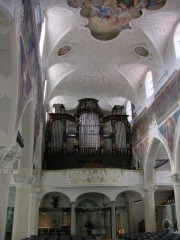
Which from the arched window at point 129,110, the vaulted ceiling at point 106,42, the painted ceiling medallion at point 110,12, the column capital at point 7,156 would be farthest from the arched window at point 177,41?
the column capital at point 7,156

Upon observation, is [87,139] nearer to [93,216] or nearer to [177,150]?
[93,216]

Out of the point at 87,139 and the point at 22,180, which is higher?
the point at 87,139

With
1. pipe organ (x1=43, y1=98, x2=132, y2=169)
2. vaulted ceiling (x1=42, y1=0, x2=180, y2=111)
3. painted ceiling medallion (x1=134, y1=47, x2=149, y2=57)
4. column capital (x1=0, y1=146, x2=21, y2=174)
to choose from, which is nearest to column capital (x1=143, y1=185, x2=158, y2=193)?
pipe organ (x1=43, y1=98, x2=132, y2=169)

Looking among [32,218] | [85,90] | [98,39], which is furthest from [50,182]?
[98,39]

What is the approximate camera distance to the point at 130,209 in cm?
2122

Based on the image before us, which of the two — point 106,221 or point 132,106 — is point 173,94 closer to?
point 132,106

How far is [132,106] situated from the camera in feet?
74.5

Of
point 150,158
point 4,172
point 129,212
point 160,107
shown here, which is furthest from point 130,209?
point 4,172

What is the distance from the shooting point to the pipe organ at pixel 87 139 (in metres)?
21.0

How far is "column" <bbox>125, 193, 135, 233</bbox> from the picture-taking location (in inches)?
811

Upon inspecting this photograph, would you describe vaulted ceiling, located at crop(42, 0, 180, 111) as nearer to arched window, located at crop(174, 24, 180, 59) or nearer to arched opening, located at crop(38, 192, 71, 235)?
arched window, located at crop(174, 24, 180, 59)

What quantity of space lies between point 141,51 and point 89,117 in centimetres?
793

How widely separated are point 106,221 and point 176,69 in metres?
12.9

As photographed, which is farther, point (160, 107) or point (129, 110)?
point (129, 110)
